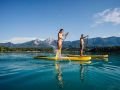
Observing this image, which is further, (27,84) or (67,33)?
(67,33)

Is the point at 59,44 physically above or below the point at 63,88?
above

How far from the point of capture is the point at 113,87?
1031cm

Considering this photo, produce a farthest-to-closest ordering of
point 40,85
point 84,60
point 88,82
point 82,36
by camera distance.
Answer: point 82,36 → point 84,60 → point 88,82 → point 40,85

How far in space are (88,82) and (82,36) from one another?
2072 cm

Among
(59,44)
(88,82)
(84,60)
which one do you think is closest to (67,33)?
(59,44)

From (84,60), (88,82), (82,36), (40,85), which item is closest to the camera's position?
(40,85)

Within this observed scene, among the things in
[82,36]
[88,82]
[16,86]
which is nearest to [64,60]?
[82,36]

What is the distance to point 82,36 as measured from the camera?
31.8 metres

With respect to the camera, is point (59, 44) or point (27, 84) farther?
point (59, 44)

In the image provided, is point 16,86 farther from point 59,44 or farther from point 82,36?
point 82,36

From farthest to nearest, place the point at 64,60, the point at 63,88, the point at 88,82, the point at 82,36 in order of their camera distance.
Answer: the point at 82,36
the point at 64,60
the point at 88,82
the point at 63,88

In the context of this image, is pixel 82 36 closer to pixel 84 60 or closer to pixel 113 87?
pixel 84 60

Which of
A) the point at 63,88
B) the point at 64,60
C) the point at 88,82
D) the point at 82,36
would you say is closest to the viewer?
the point at 63,88

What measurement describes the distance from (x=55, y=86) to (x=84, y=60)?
16.9m
